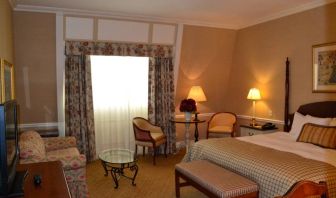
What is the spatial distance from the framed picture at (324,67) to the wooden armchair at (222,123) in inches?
75.6

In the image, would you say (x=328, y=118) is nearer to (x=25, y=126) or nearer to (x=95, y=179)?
(x=95, y=179)

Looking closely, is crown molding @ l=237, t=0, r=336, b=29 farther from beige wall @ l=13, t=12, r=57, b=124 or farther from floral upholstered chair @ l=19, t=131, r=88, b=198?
floral upholstered chair @ l=19, t=131, r=88, b=198

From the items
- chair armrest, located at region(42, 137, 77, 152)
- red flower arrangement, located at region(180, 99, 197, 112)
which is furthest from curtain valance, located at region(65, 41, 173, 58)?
chair armrest, located at region(42, 137, 77, 152)

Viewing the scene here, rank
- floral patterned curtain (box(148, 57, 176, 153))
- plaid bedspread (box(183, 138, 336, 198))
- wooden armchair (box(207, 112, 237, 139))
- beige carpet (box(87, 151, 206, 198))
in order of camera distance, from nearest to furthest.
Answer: plaid bedspread (box(183, 138, 336, 198)) < beige carpet (box(87, 151, 206, 198)) < floral patterned curtain (box(148, 57, 176, 153)) < wooden armchair (box(207, 112, 237, 139))

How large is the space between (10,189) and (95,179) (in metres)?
2.69

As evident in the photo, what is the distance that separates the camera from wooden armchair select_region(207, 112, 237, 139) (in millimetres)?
6148

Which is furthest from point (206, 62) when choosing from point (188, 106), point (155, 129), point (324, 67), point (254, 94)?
point (324, 67)

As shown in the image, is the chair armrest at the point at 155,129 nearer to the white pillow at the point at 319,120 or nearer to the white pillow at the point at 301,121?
the white pillow at the point at 301,121

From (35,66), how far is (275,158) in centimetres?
416

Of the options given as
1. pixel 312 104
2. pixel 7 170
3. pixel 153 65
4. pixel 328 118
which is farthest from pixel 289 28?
pixel 7 170

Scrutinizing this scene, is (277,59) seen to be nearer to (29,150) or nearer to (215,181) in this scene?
(215,181)

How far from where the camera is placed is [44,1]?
449 centimetres

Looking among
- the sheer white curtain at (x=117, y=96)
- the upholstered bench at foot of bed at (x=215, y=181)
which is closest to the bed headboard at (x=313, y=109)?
the upholstered bench at foot of bed at (x=215, y=181)

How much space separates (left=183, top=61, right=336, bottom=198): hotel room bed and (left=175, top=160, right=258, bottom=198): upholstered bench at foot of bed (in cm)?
13
